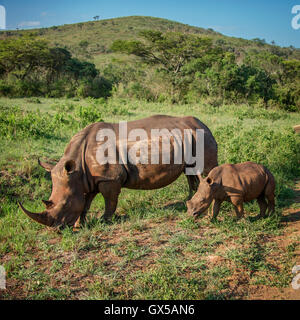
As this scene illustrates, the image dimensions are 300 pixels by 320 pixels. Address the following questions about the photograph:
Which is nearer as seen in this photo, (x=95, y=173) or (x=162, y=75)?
(x=95, y=173)

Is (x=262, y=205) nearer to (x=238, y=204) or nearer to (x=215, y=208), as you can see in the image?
(x=238, y=204)

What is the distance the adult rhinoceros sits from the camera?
4.33 meters

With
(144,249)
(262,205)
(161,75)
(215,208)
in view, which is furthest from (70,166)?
(161,75)

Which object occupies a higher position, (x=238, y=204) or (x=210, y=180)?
(x=210, y=180)

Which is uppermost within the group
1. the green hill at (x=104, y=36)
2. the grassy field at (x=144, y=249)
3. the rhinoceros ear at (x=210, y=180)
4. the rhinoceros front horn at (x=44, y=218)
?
the green hill at (x=104, y=36)

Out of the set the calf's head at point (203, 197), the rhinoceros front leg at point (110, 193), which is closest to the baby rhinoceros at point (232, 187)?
the calf's head at point (203, 197)

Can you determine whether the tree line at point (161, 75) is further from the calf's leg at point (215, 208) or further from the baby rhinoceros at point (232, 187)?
the calf's leg at point (215, 208)

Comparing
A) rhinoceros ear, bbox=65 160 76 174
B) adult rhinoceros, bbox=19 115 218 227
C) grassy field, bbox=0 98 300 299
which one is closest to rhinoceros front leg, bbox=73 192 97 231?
adult rhinoceros, bbox=19 115 218 227

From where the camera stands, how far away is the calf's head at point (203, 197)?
4.60 metres

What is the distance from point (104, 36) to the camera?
5356 centimetres

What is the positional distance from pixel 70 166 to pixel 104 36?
5339cm

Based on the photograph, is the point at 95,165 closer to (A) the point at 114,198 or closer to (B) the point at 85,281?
(A) the point at 114,198
